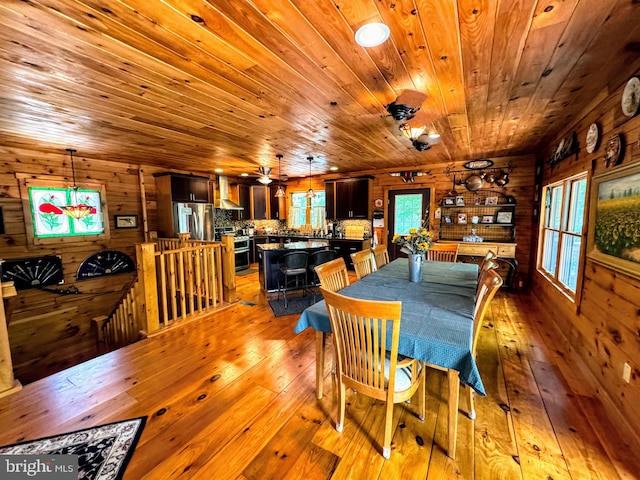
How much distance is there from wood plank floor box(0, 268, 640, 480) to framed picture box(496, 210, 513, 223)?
109 inches

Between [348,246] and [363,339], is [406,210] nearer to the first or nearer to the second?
[348,246]

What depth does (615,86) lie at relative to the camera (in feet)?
6.95

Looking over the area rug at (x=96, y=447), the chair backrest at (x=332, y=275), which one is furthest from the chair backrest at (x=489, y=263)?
the area rug at (x=96, y=447)

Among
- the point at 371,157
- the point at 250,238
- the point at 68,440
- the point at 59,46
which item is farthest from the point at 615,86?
the point at 250,238

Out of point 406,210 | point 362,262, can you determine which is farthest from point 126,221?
point 406,210

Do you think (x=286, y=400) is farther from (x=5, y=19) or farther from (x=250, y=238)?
(x=250, y=238)

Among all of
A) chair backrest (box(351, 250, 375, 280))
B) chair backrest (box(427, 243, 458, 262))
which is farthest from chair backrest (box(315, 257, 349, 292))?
chair backrest (box(427, 243, 458, 262))

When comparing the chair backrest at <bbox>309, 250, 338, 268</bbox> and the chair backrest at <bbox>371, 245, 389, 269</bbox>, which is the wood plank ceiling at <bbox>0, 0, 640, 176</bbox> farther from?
the chair backrest at <bbox>309, 250, 338, 268</bbox>

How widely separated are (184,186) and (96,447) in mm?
4822

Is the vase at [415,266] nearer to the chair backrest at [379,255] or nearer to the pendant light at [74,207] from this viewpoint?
the chair backrest at [379,255]

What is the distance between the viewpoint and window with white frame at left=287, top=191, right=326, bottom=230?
24.4 feet

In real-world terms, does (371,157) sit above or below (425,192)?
above

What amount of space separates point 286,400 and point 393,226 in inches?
189

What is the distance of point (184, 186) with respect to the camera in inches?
221
